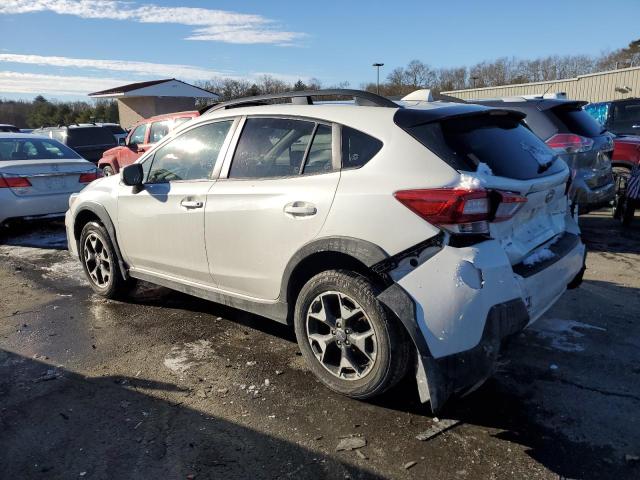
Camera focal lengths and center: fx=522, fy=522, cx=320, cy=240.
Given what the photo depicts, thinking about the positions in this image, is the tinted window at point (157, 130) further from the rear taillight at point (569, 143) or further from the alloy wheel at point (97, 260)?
the rear taillight at point (569, 143)

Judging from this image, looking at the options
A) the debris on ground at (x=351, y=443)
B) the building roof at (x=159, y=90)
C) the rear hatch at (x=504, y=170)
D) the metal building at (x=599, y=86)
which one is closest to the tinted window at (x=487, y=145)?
the rear hatch at (x=504, y=170)

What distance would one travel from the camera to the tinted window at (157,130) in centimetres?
1096

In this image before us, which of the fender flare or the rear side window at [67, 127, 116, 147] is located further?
the rear side window at [67, 127, 116, 147]

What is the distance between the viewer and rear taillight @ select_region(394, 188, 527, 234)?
106 inches

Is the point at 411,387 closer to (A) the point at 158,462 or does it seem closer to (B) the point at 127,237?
(A) the point at 158,462

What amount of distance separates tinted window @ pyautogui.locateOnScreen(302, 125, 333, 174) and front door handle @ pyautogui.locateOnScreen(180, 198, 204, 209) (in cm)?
100

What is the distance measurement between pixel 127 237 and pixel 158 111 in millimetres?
36043

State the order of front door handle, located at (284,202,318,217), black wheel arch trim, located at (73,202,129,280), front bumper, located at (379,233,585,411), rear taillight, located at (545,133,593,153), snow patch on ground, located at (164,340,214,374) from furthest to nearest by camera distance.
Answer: rear taillight, located at (545,133,593,153) → black wheel arch trim, located at (73,202,129,280) → snow patch on ground, located at (164,340,214,374) → front door handle, located at (284,202,318,217) → front bumper, located at (379,233,585,411)

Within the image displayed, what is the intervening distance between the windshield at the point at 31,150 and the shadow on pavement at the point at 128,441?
6.00 m

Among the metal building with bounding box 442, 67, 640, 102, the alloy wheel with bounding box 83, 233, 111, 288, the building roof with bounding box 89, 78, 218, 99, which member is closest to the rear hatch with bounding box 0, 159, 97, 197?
the alloy wheel with bounding box 83, 233, 111, 288

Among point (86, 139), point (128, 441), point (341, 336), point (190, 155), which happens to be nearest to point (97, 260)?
point (190, 155)

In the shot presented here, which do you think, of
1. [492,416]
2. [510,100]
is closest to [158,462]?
[492,416]

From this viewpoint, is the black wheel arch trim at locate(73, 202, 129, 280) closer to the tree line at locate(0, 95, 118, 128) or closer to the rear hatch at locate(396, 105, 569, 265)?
the rear hatch at locate(396, 105, 569, 265)

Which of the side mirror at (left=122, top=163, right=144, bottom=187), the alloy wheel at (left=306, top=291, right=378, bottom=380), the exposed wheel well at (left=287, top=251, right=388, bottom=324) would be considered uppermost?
the side mirror at (left=122, top=163, right=144, bottom=187)
